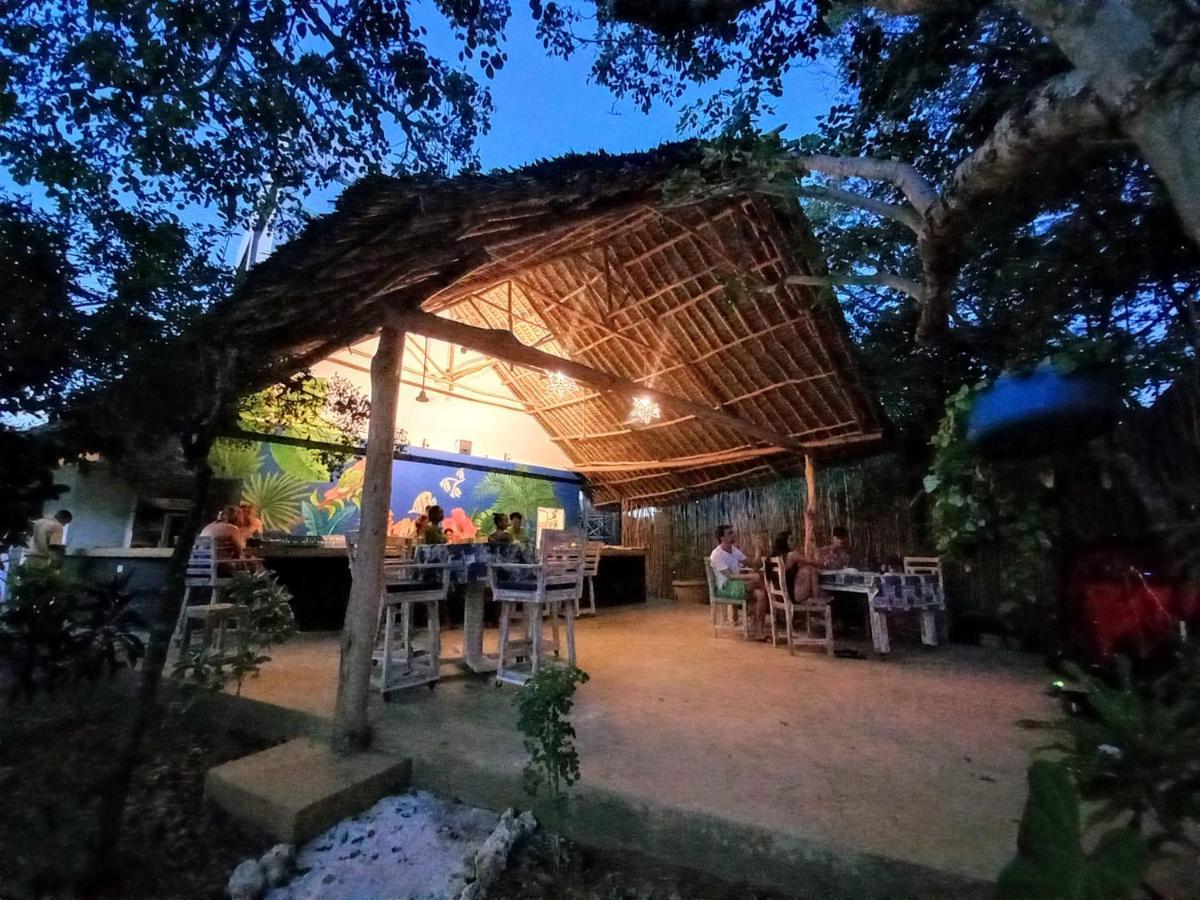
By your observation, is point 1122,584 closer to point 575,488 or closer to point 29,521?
point 29,521

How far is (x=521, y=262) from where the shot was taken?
6164 millimetres

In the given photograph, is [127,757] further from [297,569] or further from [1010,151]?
[297,569]

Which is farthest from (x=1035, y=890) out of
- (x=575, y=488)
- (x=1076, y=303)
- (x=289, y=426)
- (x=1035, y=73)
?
(x=575, y=488)

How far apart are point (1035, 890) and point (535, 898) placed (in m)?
1.53

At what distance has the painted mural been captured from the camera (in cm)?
777

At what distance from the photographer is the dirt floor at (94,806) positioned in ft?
6.30

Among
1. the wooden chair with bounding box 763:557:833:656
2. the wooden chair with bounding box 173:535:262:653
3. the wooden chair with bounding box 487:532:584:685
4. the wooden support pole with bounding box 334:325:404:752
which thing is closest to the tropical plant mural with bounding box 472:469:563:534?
the wooden chair with bounding box 173:535:262:653

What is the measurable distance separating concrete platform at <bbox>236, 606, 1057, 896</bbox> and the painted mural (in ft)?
12.0

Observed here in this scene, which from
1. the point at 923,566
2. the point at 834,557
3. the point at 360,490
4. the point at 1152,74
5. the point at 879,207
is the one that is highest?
the point at 879,207

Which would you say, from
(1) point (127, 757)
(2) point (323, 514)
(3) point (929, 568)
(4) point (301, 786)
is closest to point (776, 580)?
(3) point (929, 568)

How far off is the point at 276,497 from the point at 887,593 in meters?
7.53

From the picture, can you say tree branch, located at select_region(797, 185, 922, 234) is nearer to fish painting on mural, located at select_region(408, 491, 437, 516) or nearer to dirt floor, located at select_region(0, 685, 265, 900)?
dirt floor, located at select_region(0, 685, 265, 900)

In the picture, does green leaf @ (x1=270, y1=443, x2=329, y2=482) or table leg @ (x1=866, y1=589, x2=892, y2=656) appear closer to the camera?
table leg @ (x1=866, y1=589, x2=892, y2=656)

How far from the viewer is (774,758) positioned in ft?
8.86
